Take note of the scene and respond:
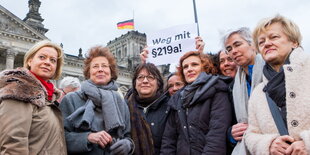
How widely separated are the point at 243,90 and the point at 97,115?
194 centimetres

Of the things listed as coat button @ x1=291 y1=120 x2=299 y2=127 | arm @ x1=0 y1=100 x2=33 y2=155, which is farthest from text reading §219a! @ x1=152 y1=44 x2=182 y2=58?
coat button @ x1=291 y1=120 x2=299 y2=127

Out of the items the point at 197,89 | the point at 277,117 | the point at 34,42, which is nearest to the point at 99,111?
the point at 197,89

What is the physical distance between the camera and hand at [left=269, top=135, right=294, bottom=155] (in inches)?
91.8

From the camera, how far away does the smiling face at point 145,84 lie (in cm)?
437

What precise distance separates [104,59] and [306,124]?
9.26ft

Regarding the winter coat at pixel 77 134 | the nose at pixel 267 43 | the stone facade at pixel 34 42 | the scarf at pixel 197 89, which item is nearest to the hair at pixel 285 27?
the nose at pixel 267 43

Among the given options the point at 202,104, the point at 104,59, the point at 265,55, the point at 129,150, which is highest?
the point at 104,59

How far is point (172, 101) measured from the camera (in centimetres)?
390

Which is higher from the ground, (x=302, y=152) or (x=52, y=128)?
(x=52, y=128)

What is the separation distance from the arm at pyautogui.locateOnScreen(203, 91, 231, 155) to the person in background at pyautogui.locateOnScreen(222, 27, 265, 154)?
97 mm

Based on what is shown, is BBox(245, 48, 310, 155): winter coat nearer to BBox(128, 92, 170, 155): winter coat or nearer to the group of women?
the group of women

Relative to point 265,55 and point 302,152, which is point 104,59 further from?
point 302,152

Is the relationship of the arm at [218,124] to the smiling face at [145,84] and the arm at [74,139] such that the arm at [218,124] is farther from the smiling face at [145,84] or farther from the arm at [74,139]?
the arm at [74,139]

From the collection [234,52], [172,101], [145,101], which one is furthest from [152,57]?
[234,52]
